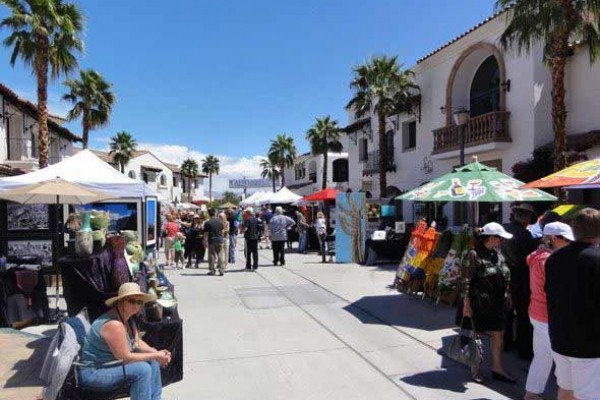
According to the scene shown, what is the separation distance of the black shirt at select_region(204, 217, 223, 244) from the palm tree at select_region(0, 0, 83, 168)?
865 cm

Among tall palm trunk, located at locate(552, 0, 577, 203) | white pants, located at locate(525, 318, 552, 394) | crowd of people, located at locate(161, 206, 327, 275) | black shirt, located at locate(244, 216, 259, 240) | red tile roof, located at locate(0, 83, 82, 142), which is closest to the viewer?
white pants, located at locate(525, 318, 552, 394)

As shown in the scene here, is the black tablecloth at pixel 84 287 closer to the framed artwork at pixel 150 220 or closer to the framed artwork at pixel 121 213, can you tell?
the framed artwork at pixel 121 213

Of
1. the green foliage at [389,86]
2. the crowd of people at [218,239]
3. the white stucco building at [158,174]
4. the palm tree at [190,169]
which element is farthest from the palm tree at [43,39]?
the palm tree at [190,169]

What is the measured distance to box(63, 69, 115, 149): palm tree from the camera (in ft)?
85.5

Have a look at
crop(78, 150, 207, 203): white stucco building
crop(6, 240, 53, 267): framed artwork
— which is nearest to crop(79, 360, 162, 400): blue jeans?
crop(6, 240, 53, 267): framed artwork

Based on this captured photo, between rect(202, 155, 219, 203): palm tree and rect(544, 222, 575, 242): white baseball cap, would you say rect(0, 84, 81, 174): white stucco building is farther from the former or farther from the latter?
rect(202, 155, 219, 203): palm tree

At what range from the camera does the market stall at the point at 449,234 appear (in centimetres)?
710

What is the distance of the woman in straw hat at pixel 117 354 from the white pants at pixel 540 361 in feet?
10.6

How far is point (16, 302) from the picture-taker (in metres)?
6.99

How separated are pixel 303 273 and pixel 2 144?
54.4ft

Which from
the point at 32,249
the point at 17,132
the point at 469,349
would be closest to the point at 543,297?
the point at 469,349

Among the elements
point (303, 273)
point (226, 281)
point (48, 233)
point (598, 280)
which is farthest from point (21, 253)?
point (598, 280)

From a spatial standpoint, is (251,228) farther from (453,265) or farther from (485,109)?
(485,109)

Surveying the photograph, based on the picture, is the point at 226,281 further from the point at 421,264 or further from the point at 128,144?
the point at 128,144
